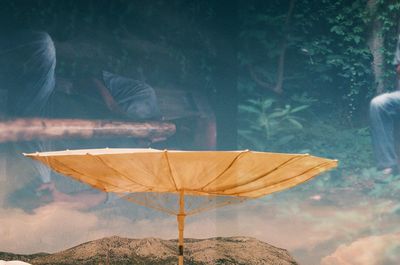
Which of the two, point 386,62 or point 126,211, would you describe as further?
point 386,62

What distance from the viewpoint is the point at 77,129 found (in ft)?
27.2

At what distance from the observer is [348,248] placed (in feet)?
27.2

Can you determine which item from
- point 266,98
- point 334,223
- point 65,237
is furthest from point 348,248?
point 65,237

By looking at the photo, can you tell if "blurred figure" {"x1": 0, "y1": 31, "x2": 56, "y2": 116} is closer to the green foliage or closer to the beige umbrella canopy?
the green foliage

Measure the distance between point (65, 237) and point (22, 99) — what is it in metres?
2.12

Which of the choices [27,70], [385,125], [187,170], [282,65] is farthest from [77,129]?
[187,170]

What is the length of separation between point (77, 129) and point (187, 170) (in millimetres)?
5182

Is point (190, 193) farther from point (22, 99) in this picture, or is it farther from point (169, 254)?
point (22, 99)

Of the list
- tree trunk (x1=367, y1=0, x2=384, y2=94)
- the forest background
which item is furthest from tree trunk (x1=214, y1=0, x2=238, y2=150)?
tree trunk (x1=367, y1=0, x2=384, y2=94)

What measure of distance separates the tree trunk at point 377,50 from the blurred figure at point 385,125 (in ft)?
0.66

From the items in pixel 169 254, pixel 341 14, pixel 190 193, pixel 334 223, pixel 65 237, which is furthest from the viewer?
pixel 341 14

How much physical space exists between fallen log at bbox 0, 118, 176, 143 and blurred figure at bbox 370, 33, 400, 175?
327 cm

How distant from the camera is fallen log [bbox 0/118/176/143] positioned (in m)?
7.93

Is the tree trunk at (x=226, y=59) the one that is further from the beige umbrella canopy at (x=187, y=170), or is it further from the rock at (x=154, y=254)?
the beige umbrella canopy at (x=187, y=170)
